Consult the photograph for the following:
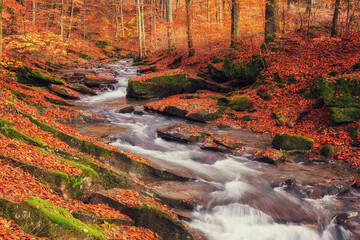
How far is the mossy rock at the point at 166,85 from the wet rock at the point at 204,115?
4345 millimetres

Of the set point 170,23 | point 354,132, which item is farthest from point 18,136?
point 170,23

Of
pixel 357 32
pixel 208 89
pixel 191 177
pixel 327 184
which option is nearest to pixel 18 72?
pixel 208 89

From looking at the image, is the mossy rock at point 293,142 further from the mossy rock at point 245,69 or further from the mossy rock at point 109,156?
the mossy rock at point 245,69

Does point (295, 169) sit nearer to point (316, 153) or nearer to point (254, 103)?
point (316, 153)

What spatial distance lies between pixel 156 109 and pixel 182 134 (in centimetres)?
429

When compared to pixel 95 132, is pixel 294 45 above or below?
above

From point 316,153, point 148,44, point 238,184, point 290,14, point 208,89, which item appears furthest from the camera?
point 148,44

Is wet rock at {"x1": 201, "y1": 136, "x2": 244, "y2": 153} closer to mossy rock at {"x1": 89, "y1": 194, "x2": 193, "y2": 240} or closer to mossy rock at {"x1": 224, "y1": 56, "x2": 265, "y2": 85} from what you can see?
mossy rock at {"x1": 89, "y1": 194, "x2": 193, "y2": 240}

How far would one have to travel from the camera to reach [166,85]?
18438 mm

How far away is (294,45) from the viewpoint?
16.0 meters

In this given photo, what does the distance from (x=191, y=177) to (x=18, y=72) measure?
546 inches

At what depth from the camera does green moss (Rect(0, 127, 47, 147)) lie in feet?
20.0

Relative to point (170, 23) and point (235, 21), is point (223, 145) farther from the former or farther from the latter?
point (170, 23)

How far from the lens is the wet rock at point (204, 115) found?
14.1m
